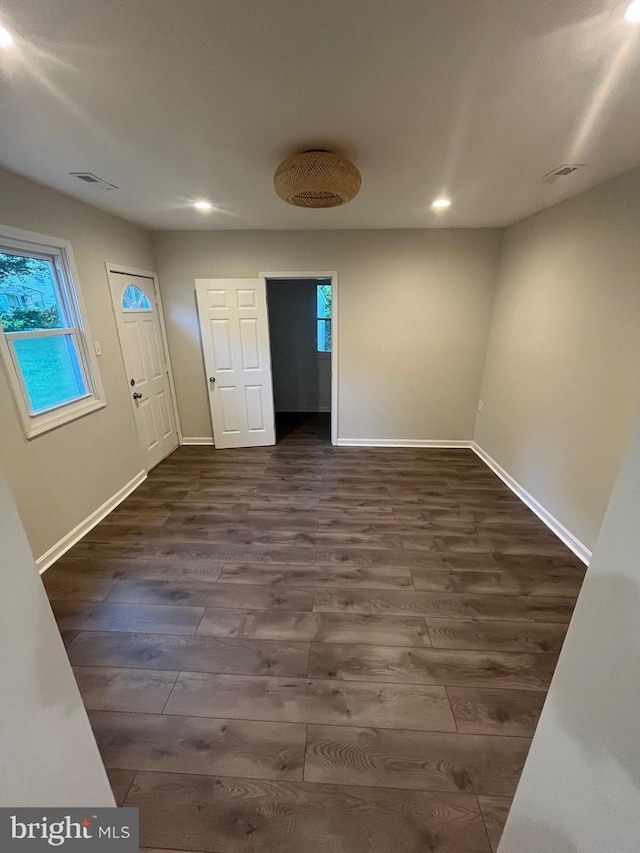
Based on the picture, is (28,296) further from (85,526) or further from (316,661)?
(316,661)

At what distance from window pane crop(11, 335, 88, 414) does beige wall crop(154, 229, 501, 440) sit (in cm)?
140

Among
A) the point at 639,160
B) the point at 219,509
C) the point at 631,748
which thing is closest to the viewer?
the point at 631,748

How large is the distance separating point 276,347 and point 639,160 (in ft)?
14.9

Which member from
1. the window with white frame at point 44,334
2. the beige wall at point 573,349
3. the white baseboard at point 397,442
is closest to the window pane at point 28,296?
the window with white frame at point 44,334

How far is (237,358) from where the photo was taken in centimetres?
402

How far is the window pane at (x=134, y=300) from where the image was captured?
3.31 meters

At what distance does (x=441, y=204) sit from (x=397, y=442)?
2.58 meters

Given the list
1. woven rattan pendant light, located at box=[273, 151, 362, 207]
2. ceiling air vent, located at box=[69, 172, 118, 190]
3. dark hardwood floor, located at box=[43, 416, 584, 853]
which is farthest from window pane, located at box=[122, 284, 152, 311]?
woven rattan pendant light, located at box=[273, 151, 362, 207]

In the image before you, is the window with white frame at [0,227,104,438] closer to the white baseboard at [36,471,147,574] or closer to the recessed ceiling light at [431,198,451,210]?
the white baseboard at [36,471,147,574]

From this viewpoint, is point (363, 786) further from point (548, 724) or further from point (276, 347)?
point (276, 347)

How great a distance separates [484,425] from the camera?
3.95m

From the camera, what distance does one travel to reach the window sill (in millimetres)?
2227

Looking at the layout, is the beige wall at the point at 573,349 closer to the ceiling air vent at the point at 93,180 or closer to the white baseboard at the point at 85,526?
the ceiling air vent at the point at 93,180

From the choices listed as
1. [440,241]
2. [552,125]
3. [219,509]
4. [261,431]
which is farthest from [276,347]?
[552,125]
